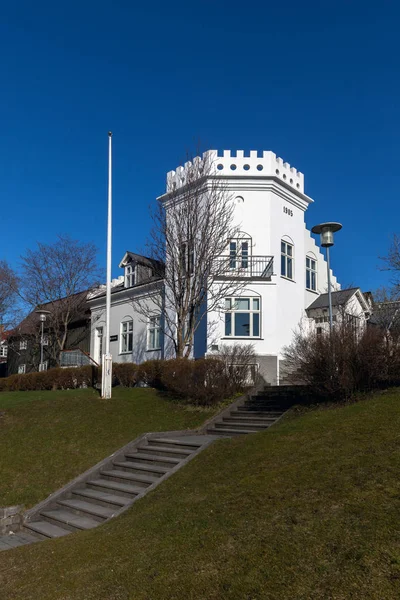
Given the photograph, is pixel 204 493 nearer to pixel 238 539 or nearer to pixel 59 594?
pixel 238 539

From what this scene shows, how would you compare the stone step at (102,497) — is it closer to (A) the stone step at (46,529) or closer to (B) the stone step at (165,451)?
(A) the stone step at (46,529)

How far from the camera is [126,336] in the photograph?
96.9 ft

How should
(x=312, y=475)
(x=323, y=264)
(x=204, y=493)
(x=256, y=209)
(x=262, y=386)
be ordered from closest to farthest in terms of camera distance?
(x=312, y=475)
(x=204, y=493)
(x=262, y=386)
(x=256, y=209)
(x=323, y=264)

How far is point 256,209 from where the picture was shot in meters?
23.4

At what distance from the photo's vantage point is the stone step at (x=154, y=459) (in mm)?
10930

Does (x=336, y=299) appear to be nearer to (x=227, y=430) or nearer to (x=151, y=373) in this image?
(x=151, y=373)

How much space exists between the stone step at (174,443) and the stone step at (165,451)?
120 millimetres

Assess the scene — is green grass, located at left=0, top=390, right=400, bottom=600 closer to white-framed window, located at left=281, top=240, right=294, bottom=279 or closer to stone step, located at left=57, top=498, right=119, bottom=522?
stone step, located at left=57, top=498, right=119, bottom=522

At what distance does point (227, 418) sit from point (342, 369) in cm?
386

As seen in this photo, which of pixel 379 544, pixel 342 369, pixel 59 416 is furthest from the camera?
pixel 59 416

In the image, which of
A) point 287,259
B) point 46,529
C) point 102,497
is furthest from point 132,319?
point 46,529

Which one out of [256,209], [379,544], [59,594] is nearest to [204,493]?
[59,594]

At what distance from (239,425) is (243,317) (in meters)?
9.43

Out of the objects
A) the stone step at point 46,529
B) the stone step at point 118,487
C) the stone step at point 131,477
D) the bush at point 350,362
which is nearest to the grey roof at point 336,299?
the bush at point 350,362
